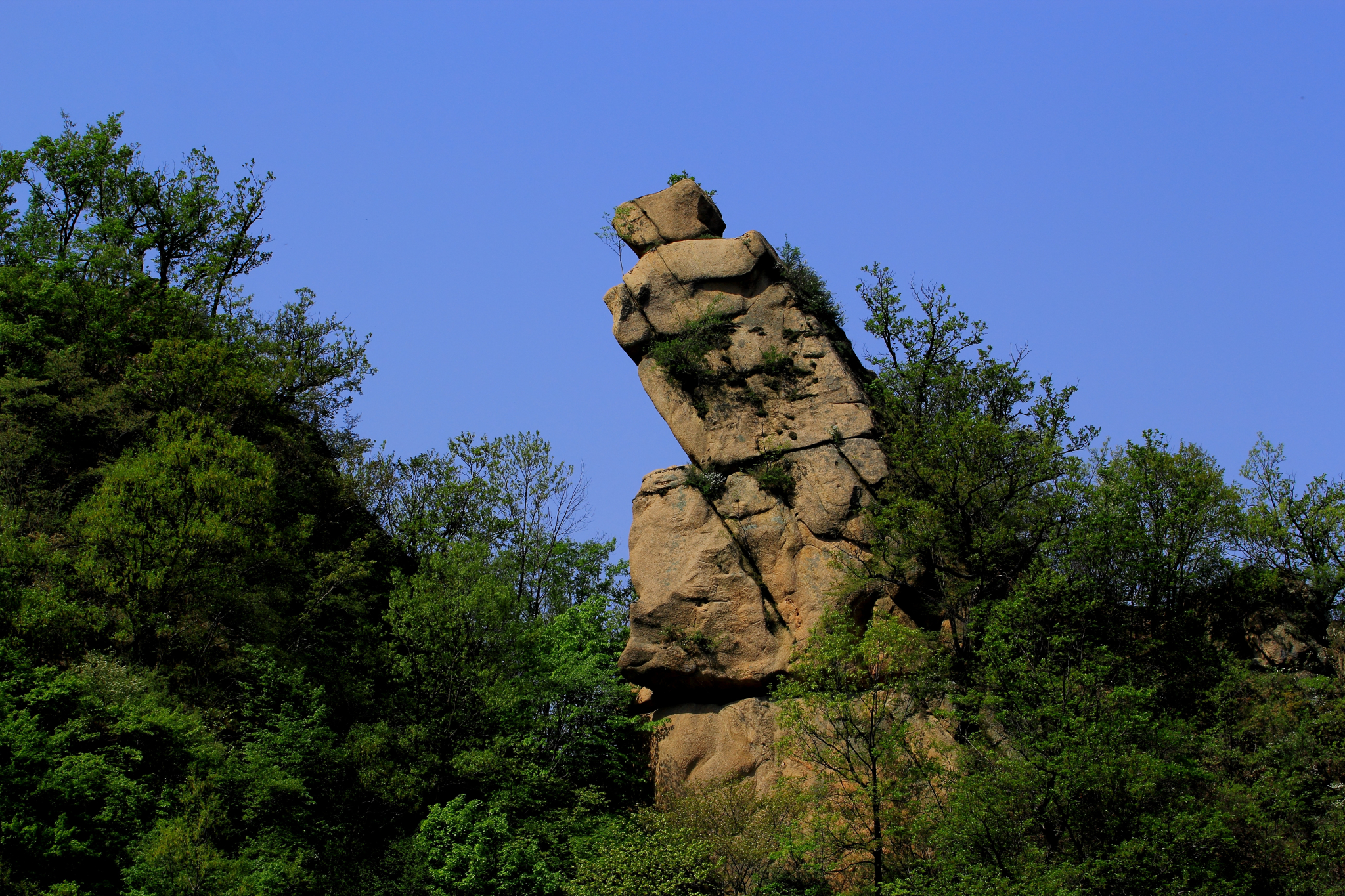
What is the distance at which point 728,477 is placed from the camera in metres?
32.1

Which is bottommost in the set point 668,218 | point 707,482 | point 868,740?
point 868,740

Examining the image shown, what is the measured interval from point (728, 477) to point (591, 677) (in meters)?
7.54

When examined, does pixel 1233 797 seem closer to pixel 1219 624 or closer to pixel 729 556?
pixel 1219 624

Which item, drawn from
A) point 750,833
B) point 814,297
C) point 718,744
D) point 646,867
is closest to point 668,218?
point 814,297

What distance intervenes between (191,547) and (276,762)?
595cm

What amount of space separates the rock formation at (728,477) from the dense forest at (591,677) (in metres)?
1.17

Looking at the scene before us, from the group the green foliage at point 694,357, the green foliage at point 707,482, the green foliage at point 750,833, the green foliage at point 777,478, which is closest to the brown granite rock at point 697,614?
the green foliage at point 707,482

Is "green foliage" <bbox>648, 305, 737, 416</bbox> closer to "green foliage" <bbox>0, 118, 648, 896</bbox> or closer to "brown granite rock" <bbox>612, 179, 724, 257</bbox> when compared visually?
"brown granite rock" <bbox>612, 179, 724, 257</bbox>

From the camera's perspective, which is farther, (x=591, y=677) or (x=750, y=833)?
(x=591, y=677)

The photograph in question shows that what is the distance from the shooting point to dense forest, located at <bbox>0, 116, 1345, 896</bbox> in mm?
22344

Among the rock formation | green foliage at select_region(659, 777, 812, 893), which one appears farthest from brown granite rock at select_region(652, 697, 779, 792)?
green foliage at select_region(659, 777, 812, 893)

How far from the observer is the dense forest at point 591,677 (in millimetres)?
22344

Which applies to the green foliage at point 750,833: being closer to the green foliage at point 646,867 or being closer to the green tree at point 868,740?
the green foliage at point 646,867

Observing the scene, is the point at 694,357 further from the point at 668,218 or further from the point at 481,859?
the point at 481,859
